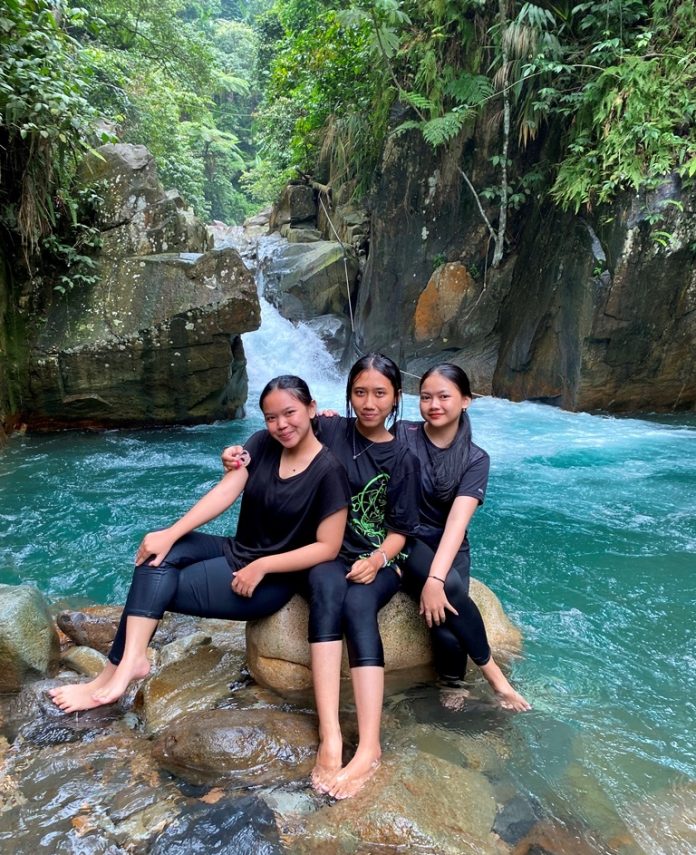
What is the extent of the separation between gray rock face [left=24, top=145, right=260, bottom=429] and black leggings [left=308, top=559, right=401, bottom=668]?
5.88 metres

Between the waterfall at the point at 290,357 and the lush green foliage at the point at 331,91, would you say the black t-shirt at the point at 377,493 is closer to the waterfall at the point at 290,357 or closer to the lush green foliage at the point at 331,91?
the waterfall at the point at 290,357

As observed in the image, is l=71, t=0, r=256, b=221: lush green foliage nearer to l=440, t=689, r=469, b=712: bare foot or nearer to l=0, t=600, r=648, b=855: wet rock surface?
l=0, t=600, r=648, b=855: wet rock surface

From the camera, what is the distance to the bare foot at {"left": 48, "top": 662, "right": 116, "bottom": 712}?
241 centimetres

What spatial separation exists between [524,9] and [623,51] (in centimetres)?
148

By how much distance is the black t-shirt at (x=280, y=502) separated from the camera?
2.51m

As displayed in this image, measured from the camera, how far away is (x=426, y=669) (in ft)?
9.46

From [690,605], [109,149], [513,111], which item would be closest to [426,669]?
[690,605]

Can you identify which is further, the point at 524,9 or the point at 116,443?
the point at 524,9

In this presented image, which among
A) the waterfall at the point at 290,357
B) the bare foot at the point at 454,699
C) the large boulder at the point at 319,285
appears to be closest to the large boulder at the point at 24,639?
the bare foot at the point at 454,699

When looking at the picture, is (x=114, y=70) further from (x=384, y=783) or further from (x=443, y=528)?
(x=384, y=783)

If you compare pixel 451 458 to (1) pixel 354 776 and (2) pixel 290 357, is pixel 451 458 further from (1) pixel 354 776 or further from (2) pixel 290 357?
(2) pixel 290 357

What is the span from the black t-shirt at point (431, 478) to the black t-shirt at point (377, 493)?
106 mm

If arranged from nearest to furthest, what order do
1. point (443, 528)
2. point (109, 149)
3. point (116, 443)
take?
1. point (443, 528)
2. point (116, 443)
3. point (109, 149)

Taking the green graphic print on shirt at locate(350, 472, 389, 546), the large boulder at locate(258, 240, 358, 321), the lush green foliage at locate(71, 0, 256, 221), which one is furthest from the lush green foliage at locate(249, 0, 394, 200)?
the green graphic print on shirt at locate(350, 472, 389, 546)
